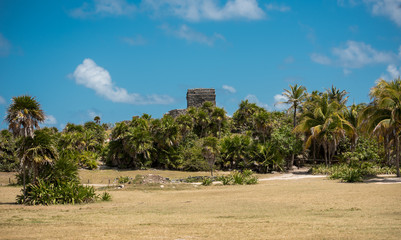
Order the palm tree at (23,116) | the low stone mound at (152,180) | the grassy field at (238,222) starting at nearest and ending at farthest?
the grassy field at (238,222), the palm tree at (23,116), the low stone mound at (152,180)

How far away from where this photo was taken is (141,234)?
8.49 metres

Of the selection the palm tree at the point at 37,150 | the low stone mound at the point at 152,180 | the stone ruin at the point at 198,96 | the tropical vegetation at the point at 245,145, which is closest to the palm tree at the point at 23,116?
the palm tree at the point at 37,150

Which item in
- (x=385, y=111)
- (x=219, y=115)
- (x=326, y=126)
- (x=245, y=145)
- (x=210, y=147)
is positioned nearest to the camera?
(x=385, y=111)

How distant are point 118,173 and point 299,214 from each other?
28868 millimetres

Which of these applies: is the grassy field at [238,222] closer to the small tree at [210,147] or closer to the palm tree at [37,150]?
the palm tree at [37,150]

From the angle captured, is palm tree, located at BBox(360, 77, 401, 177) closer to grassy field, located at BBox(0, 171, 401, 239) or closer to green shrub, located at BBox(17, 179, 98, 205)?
grassy field, located at BBox(0, 171, 401, 239)

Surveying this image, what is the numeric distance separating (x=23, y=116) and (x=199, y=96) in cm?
5692

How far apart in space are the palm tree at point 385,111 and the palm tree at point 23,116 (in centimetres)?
1984

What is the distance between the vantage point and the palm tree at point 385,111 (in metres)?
23.6

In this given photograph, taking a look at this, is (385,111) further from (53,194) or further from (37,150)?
(37,150)

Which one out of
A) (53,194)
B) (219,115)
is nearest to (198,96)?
(219,115)

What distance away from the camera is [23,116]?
624 inches

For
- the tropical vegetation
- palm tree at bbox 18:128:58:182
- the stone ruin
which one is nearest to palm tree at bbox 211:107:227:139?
the tropical vegetation

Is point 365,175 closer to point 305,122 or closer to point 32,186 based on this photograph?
point 305,122
